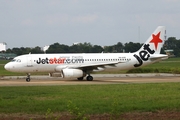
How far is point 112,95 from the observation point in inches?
885

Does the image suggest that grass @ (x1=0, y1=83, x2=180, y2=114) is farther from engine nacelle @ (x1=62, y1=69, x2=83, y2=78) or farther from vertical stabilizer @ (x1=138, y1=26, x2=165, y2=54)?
vertical stabilizer @ (x1=138, y1=26, x2=165, y2=54)

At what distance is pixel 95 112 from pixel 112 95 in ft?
19.1

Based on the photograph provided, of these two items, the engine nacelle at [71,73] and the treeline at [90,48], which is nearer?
the engine nacelle at [71,73]

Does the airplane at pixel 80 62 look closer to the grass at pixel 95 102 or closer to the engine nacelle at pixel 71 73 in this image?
the engine nacelle at pixel 71 73

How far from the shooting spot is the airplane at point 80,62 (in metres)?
40.7

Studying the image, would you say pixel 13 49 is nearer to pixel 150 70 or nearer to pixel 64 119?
pixel 150 70

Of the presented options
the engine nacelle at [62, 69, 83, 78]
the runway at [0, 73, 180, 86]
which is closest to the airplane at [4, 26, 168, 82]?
the engine nacelle at [62, 69, 83, 78]

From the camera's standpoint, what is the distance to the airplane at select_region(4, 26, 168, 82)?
40.7 m

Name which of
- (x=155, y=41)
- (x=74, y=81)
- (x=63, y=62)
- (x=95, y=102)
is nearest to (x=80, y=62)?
(x=63, y=62)

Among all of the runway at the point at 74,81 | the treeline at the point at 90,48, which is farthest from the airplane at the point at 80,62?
the treeline at the point at 90,48

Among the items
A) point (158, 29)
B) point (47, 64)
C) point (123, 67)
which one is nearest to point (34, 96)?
point (47, 64)

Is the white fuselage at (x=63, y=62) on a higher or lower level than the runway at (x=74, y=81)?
higher

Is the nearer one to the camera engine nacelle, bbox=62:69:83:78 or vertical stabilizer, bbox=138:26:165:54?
engine nacelle, bbox=62:69:83:78

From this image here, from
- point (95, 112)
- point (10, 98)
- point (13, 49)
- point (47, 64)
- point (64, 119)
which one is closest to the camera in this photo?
point (64, 119)
